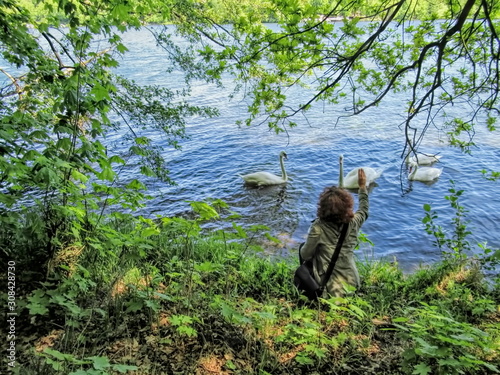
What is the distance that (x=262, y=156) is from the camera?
12.0 meters

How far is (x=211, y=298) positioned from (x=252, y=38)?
290 cm

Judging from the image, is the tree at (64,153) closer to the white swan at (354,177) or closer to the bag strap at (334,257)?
the bag strap at (334,257)

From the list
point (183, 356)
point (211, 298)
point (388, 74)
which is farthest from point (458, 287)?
point (183, 356)

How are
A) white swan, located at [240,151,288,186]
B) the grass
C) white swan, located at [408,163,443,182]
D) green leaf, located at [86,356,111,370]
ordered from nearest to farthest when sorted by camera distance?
green leaf, located at [86,356,111,370]
the grass
white swan, located at [408,163,443,182]
white swan, located at [240,151,288,186]

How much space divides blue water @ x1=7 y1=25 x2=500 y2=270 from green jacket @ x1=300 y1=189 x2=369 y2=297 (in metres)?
2.66

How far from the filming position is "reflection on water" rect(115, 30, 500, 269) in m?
7.74

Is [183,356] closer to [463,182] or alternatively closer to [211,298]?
[211,298]

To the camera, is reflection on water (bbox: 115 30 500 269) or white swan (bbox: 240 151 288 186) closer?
reflection on water (bbox: 115 30 500 269)

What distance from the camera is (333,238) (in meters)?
3.93

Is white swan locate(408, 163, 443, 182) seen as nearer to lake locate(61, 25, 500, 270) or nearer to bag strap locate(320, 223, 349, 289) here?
lake locate(61, 25, 500, 270)

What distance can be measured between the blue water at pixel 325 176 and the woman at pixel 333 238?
2680 millimetres

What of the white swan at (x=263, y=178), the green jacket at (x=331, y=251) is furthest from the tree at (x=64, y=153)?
the white swan at (x=263, y=178)

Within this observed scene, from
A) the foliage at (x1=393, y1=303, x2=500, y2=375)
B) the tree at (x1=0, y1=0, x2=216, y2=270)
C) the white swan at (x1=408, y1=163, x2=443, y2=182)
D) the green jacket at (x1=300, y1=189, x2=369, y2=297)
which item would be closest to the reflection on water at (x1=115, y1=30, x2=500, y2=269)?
the white swan at (x1=408, y1=163, x2=443, y2=182)

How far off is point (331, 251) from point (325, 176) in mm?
6697
